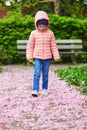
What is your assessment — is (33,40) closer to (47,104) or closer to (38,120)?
(47,104)

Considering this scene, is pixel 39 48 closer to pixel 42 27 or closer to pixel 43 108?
pixel 42 27

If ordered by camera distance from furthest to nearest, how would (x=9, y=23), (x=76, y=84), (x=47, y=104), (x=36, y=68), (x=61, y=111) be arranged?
1. (x=9, y=23)
2. (x=76, y=84)
3. (x=36, y=68)
4. (x=47, y=104)
5. (x=61, y=111)

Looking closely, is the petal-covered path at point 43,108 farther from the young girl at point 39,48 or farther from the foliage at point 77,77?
the young girl at point 39,48

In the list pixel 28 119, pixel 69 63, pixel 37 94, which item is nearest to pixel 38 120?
pixel 28 119

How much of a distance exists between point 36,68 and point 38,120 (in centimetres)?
266

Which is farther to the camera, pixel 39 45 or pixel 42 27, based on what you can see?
pixel 39 45

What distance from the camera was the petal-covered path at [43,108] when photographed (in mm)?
7392

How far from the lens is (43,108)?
8820 mm

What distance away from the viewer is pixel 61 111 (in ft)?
27.9

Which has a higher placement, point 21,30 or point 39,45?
point 39,45

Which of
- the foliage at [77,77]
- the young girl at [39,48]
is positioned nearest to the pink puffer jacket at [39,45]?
the young girl at [39,48]

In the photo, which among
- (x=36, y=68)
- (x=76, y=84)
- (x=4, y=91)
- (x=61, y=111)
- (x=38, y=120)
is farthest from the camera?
(x=76, y=84)

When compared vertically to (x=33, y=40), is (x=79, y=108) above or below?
below

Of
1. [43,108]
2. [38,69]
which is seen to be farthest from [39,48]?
[43,108]
